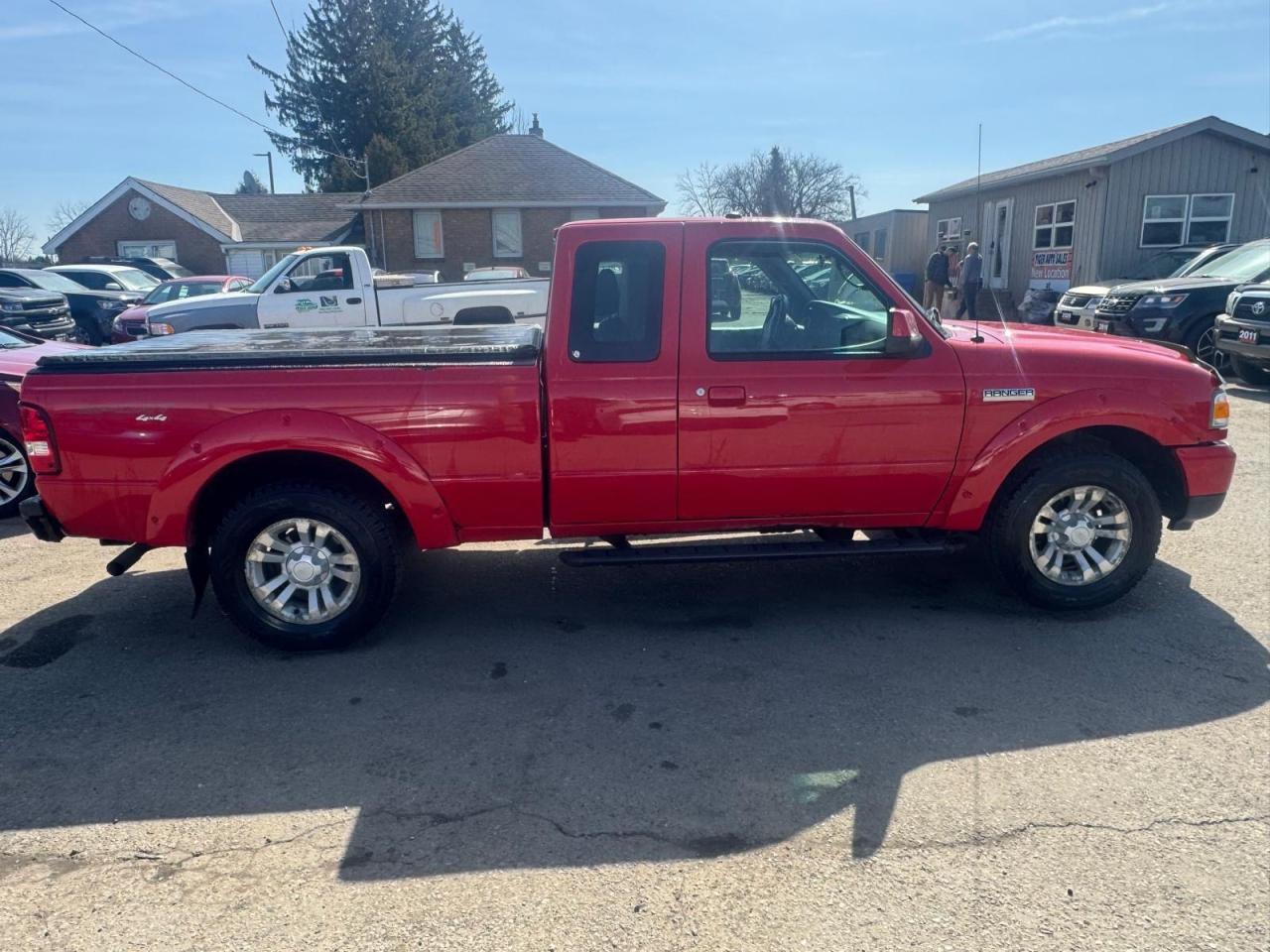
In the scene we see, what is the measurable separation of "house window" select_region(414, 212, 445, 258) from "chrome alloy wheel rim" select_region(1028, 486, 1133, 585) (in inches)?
1070

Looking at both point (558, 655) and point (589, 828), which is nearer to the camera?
point (589, 828)

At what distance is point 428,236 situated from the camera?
29.7 meters

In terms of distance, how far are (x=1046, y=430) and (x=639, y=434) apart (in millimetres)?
2010

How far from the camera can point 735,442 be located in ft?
14.9

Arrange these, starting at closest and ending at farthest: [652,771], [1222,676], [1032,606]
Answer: [652,771] → [1222,676] → [1032,606]

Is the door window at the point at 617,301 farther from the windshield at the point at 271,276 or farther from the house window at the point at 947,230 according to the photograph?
the house window at the point at 947,230

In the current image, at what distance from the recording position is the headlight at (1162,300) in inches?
515

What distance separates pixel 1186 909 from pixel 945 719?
1.19 m

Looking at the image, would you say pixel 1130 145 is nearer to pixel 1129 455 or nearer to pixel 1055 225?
pixel 1055 225

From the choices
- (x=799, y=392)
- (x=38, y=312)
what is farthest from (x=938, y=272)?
(x=38, y=312)

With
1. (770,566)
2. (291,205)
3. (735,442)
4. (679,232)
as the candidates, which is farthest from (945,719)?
(291,205)

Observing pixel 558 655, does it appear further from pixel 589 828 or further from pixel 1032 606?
pixel 1032 606

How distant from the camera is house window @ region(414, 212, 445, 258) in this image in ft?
96.9

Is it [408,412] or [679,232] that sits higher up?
[679,232]
